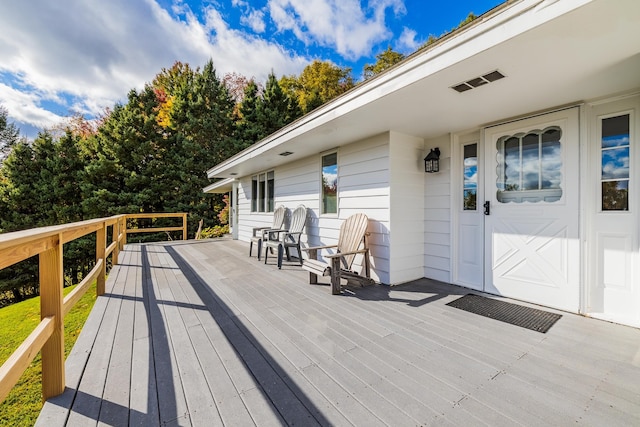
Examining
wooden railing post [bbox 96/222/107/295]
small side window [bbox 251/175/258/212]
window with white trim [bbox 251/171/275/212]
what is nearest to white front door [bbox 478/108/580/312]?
wooden railing post [bbox 96/222/107/295]

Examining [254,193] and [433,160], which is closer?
[433,160]

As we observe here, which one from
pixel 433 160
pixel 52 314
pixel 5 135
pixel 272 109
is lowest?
pixel 52 314

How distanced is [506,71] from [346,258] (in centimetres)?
283

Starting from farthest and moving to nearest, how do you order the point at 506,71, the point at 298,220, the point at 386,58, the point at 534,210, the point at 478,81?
the point at 386,58, the point at 298,220, the point at 534,210, the point at 478,81, the point at 506,71

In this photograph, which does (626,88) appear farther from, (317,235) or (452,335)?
(317,235)

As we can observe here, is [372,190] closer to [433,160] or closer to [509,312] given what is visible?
Answer: [433,160]

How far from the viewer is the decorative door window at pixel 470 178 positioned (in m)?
3.46

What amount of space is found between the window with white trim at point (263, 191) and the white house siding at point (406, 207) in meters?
3.89

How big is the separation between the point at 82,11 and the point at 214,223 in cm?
1001

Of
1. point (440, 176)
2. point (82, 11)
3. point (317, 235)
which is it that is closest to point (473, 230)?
point (440, 176)

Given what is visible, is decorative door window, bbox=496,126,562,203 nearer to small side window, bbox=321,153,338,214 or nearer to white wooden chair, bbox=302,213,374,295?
white wooden chair, bbox=302,213,374,295

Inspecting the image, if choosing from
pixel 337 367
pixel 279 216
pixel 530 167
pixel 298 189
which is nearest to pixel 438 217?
pixel 530 167

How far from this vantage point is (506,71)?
2.02 meters

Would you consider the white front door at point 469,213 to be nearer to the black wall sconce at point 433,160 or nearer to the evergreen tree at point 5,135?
the black wall sconce at point 433,160
